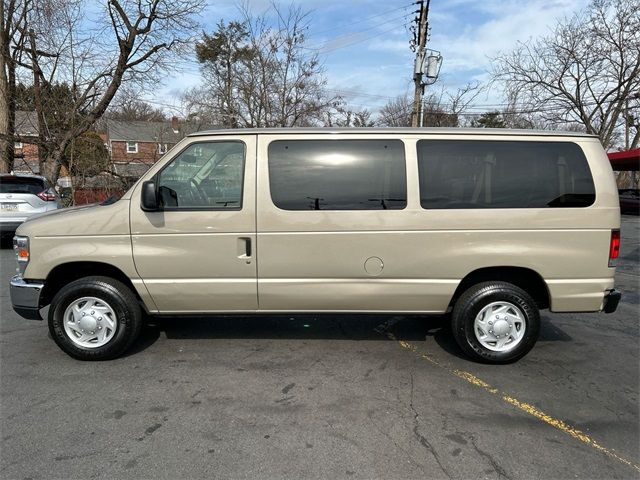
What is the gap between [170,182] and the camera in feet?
12.5

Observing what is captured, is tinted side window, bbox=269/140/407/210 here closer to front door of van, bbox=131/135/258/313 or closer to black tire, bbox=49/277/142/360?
front door of van, bbox=131/135/258/313

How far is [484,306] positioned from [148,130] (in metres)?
41.8

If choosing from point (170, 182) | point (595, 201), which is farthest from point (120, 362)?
point (595, 201)

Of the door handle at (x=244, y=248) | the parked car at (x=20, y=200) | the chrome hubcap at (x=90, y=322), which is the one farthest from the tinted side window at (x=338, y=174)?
the parked car at (x=20, y=200)

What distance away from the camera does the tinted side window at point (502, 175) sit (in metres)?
3.71

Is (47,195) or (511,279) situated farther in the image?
(47,195)

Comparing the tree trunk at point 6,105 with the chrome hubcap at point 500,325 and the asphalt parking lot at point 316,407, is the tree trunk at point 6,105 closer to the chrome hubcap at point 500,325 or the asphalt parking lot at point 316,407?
the asphalt parking lot at point 316,407

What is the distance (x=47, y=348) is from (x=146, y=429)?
80.8 inches

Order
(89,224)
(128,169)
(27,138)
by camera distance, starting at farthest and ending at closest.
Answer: (128,169) → (27,138) → (89,224)

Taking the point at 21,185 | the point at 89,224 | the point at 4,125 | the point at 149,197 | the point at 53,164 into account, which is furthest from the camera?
the point at 53,164

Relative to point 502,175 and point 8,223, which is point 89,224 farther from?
point 8,223

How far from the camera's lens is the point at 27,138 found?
15891mm

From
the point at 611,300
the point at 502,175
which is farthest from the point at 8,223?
the point at 611,300

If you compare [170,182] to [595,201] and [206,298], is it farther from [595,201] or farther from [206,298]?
[595,201]
